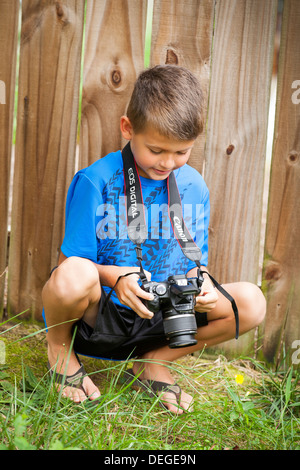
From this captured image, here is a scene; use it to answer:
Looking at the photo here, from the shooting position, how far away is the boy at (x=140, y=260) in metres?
2.38

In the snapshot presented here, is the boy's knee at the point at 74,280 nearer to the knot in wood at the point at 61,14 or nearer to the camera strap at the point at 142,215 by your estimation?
the camera strap at the point at 142,215

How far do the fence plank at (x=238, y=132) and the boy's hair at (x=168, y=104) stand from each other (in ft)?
1.48

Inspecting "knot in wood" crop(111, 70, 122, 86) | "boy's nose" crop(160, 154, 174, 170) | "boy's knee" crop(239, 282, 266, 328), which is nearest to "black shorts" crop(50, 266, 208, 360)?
"boy's knee" crop(239, 282, 266, 328)

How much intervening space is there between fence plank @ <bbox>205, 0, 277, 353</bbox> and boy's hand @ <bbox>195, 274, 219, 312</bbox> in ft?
1.91

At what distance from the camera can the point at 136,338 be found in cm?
264

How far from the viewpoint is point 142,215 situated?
8.18ft

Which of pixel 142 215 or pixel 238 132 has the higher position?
pixel 238 132

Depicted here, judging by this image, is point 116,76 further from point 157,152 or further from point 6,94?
point 157,152

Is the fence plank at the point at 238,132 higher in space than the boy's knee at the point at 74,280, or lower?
higher

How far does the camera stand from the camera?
228 centimetres

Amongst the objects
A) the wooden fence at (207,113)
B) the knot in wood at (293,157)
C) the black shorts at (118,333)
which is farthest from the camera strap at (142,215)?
the knot in wood at (293,157)

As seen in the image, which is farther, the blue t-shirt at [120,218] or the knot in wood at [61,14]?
the knot in wood at [61,14]

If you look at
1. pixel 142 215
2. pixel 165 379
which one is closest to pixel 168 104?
pixel 142 215

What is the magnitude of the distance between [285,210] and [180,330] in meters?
1.08
